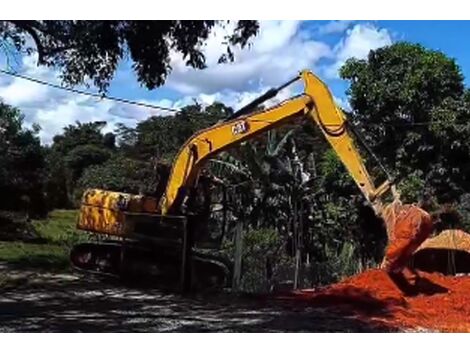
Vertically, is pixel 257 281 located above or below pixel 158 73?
below

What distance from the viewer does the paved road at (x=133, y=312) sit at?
715cm

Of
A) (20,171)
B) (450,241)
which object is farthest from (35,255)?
(450,241)

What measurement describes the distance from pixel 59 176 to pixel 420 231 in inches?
383

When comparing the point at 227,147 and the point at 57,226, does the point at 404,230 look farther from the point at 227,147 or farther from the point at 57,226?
the point at 57,226

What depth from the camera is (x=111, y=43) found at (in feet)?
30.2

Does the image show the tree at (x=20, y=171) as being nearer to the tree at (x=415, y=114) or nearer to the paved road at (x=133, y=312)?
the paved road at (x=133, y=312)

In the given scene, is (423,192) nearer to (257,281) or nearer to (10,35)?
(257,281)

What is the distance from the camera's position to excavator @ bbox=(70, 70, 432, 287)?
9.39m

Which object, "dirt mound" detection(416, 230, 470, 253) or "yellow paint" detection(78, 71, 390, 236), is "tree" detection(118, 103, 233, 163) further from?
"dirt mound" detection(416, 230, 470, 253)

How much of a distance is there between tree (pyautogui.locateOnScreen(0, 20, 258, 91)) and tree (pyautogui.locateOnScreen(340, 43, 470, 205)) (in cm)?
493

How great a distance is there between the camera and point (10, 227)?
15.4 m

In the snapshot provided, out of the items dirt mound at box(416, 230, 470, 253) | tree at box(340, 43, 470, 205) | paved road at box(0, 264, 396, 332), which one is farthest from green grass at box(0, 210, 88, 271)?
tree at box(340, 43, 470, 205)

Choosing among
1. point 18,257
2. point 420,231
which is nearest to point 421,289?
point 420,231

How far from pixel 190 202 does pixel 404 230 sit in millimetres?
3027
